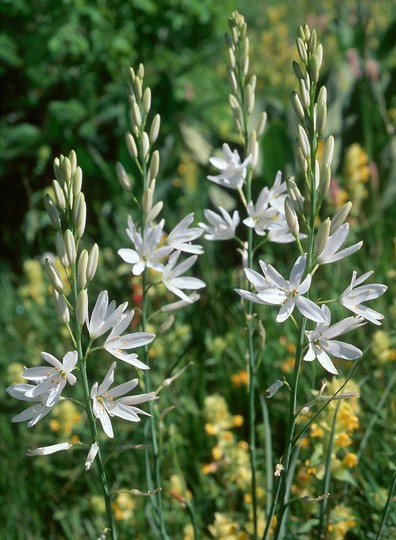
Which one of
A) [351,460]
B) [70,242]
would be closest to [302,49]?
[70,242]

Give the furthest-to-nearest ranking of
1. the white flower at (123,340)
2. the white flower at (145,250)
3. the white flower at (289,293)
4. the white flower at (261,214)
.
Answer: the white flower at (261,214), the white flower at (145,250), the white flower at (123,340), the white flower at (289,293)

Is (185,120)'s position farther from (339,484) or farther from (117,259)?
(339,484)

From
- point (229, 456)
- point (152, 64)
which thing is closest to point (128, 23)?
point (152, 64)

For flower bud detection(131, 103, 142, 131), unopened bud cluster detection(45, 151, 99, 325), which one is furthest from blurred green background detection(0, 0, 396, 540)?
unopened bud cluster detection(45, 151, 99, 325)

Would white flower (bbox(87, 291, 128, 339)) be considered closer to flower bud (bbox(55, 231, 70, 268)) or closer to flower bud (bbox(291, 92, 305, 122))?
flower bud (bbox(55, 231, 70, 268))

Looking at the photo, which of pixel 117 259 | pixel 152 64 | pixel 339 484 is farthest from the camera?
pixel 152 64

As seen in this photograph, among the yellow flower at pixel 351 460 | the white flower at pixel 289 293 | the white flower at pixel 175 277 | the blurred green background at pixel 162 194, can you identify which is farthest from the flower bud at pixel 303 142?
the blurred green background at pixel 162 194

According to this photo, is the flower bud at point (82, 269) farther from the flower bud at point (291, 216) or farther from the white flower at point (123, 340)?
the flower bud at point (291, 216)
